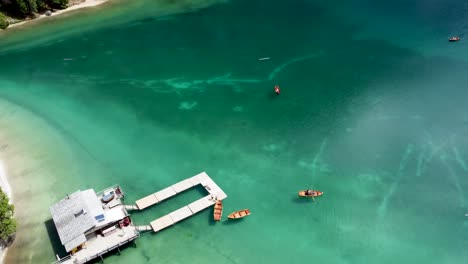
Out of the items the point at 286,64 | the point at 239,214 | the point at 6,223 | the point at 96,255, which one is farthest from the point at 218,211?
the point at 286,64

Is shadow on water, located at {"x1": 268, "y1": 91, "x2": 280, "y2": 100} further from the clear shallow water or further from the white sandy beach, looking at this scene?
the white sandy beach

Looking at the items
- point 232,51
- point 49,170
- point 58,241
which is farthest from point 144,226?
point 232,51

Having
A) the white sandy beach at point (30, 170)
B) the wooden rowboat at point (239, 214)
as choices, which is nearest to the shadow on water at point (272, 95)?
the wooden rowboat at point (239, 214)

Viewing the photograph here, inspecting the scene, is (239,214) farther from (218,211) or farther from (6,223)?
(6,223)

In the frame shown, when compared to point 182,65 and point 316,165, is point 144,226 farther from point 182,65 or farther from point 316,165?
point 182,65

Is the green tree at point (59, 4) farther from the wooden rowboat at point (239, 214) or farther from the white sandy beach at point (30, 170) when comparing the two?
the wooden rowboat at point (239, 214)
